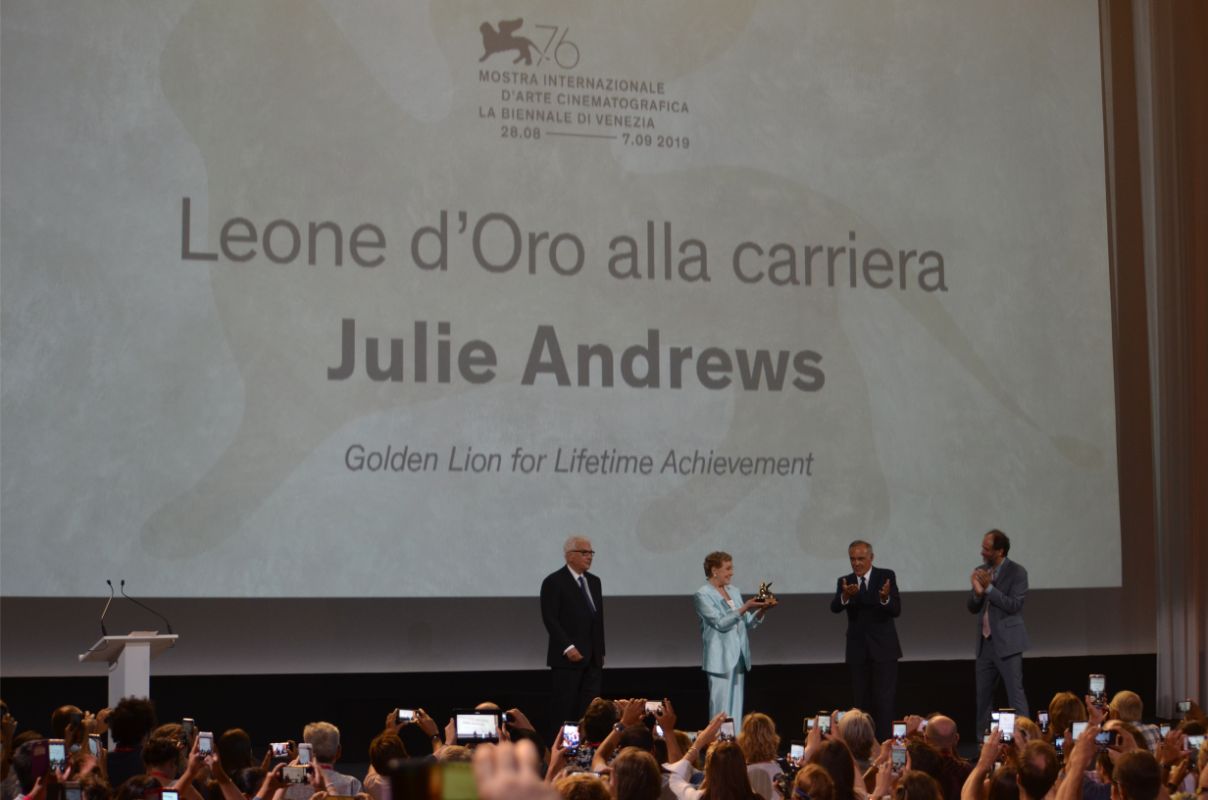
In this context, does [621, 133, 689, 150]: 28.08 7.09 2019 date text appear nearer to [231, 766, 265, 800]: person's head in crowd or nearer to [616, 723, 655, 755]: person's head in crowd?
[616, 723, 655, 755]: person's head in crowd

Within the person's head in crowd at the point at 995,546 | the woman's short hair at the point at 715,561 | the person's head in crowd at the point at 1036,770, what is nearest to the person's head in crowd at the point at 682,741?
the person's head in crowd at the point at 1036,770

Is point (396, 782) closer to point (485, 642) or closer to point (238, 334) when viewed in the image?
point (238, 334)

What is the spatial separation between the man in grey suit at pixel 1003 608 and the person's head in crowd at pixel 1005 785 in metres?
4.86

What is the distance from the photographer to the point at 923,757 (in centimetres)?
382

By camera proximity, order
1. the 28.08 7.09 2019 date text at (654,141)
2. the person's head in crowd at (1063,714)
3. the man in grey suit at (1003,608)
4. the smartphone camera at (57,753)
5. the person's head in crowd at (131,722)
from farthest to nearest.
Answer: the 28.08 7.09 2019 date text at (654,141)
the man in grey suit at (1003,608)
the person's head in crowd at (1063,714)
the person's head in crowd at (131,722)
the smartphone camera at (57,753)

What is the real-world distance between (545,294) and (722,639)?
2.33 metres

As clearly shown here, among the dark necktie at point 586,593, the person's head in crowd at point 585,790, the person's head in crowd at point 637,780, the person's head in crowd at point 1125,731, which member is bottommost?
the person's head in crowd at point 1125,731

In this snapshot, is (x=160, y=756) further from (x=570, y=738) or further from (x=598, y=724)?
(x=598, y=724)

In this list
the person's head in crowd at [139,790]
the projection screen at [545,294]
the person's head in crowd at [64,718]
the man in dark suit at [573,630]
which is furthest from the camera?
the projection screen at [545,294]

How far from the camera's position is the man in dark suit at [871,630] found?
7.91m

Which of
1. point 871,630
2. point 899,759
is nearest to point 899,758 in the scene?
point 899,759

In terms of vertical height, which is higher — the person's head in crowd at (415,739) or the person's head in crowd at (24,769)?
the person's head in crowd at (24,769)

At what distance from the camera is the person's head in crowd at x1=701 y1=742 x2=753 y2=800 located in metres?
3.31

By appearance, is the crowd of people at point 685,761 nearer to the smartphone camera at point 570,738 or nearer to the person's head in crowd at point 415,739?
the smartphone camera at point 570,738
